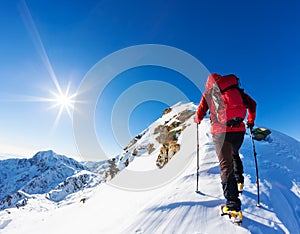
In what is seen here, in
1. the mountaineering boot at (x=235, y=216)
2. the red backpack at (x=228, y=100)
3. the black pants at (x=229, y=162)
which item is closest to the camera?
the mountaineering boot at (x=235, y=216)

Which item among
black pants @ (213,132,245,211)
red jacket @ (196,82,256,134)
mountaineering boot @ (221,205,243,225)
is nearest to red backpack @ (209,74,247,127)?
red jacket @ (196,82,256,134)

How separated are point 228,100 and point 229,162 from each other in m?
1.30

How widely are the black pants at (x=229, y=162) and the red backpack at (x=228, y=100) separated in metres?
0.31

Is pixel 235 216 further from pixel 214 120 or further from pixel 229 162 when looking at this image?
pixel 214 120

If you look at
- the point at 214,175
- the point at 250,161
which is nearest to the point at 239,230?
the point at 214,175

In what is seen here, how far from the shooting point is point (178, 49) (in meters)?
16.7

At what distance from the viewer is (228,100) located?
12.9 feet

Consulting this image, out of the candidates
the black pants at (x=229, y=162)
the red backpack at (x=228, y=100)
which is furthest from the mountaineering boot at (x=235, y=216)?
the red backpack at (x=228, y=100)

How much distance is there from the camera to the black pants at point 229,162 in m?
3.82

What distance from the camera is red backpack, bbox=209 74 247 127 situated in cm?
394

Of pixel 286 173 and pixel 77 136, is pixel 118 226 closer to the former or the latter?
pixel 286 173

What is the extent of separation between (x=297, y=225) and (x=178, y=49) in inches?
594

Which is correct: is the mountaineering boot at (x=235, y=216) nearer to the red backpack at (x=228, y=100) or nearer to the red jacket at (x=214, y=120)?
the red jacket at (x=214, y=120)

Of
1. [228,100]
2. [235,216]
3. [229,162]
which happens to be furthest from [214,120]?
[235,216]
